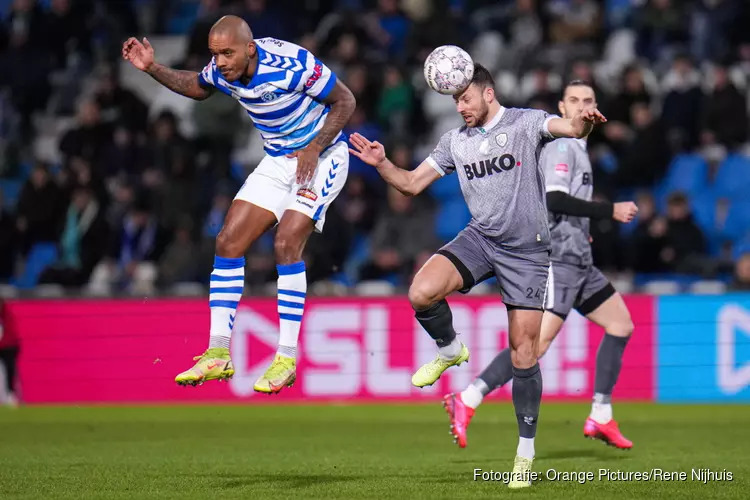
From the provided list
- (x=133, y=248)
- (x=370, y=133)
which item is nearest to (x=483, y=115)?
(x=370, y=133)

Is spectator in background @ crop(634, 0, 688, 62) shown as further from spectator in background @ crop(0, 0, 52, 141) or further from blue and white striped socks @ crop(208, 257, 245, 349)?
blue and white striped socks @ crop(208, 257, 245, 349)

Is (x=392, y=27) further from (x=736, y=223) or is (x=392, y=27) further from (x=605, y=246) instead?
(x=736, y=223)

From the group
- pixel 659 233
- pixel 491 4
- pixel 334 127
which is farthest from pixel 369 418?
pixel 491 4

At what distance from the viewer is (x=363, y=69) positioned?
19.5 metres

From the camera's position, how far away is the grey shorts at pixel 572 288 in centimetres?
1080

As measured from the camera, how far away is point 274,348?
16.4 meters

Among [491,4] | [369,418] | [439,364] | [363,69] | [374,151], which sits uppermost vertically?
[491,4]

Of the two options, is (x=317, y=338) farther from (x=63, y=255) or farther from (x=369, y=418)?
(x=63, y=255)

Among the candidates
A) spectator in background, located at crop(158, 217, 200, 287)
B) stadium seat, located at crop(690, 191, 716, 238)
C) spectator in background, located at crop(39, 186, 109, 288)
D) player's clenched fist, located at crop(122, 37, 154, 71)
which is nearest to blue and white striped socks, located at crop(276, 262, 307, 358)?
player's clenched fist, located at crop(122, 37, 154, 71)

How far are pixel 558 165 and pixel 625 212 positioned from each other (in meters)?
0.82

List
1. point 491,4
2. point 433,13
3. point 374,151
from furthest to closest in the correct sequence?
point 491,4
point 433,13
point 374,151

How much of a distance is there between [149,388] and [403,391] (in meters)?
3.25

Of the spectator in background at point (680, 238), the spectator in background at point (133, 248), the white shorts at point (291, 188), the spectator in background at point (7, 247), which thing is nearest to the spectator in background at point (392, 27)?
the spectator in background at point (133, 248)

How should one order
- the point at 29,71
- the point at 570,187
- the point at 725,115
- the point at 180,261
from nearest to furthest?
1. the point at 570,187
2. the point at 180,261
3. the point at 725,115
4. the point at 29,71
